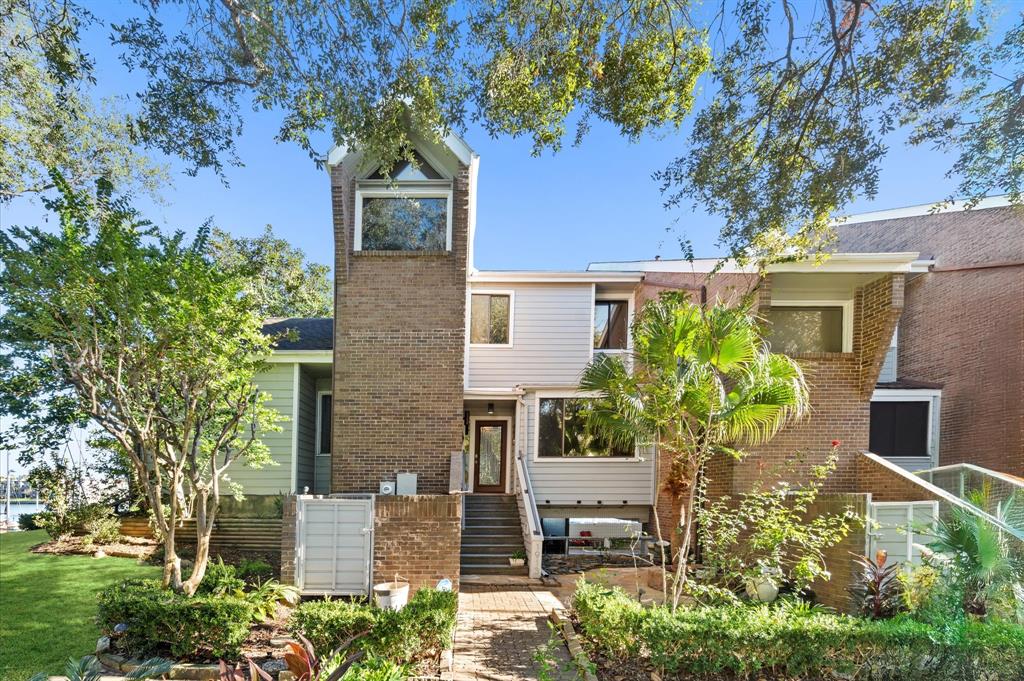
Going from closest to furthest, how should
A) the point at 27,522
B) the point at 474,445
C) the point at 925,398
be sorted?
1. the point at 925,398
2. the point at 474,445
3. the point at 27,522

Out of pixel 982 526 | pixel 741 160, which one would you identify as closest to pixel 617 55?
pixel 741 160

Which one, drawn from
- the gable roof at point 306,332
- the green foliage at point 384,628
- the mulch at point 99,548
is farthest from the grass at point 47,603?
the gable roof at point 306,332

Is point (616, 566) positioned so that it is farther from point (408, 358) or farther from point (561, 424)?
point (408, 358)

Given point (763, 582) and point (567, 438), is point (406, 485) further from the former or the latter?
point (763, 582)

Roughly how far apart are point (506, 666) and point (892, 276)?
29.7ft

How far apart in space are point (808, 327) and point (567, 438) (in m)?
5.60

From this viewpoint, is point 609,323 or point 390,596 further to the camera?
point 609,323

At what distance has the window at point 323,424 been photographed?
555 inches

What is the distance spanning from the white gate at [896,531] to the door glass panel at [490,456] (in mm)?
8012

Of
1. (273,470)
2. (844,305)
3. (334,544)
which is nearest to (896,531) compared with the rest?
(844,305)

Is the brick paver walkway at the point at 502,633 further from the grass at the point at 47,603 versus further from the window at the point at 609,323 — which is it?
the window at the point at 609,323

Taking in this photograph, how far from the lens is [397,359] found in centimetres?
1027

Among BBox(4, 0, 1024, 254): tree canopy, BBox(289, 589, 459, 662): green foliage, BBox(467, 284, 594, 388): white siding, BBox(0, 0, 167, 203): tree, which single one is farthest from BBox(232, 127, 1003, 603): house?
BBox(0, 0, 167, 203): tree

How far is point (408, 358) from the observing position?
1027cm
